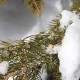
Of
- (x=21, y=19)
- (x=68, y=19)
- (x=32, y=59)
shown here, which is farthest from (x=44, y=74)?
(x=21, y=19)

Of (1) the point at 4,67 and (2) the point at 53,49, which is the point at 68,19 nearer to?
(2) the point at 53,49

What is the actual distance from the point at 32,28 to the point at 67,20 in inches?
49.2

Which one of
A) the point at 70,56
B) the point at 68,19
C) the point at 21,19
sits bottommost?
the point at 70,56

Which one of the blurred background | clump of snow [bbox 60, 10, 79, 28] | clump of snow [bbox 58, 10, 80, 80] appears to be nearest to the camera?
clump of snow [bbox 58, 10, 80, 80]

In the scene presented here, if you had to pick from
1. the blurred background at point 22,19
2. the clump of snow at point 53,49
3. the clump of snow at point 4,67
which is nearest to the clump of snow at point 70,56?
the clump of snow at point 53,49

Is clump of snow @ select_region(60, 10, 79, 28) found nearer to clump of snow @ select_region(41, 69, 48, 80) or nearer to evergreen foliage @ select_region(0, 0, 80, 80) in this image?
evergreen foliage @ select_region(0, 0, 80, 80)

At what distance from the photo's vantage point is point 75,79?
0.59m

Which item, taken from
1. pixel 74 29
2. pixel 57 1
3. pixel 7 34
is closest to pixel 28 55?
pixel 74 29

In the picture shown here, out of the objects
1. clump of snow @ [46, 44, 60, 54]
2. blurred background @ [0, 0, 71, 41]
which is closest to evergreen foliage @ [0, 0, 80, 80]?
clump of snow @ [46, 44, 60, 54]

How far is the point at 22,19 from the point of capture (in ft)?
6.71

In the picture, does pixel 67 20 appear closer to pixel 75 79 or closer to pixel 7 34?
pixel 75 79

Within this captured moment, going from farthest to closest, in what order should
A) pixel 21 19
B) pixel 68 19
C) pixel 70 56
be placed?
pixel 21 19
pixel 68 19
pixel 70 56

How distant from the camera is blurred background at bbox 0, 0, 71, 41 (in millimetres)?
1975

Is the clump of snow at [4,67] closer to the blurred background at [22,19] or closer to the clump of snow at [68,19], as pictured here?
the clump of snow at [68,19]
